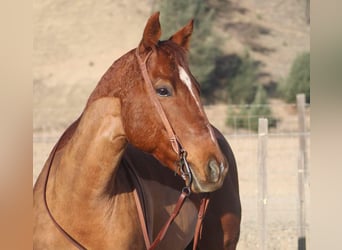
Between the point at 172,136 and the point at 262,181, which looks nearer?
the point at 172,136

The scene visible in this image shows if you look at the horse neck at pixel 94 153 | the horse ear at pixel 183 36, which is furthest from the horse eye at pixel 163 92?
the horse ear at pixel 183 36

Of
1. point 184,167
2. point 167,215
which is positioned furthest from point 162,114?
point 167,215

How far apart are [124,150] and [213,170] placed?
11.0 inches

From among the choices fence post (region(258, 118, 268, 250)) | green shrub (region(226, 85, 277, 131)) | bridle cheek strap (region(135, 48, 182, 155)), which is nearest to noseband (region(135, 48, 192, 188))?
bridle cheek strap (region(135, 48, 182, 155))

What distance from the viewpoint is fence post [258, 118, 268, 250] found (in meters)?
3.36

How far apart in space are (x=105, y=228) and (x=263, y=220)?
190 cm

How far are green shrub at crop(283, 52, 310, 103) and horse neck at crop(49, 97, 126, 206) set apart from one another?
6.12 ft

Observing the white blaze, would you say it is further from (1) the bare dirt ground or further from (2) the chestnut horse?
(1) the bare dirt ground

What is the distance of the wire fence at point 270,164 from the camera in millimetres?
3471

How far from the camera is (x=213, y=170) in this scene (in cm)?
160

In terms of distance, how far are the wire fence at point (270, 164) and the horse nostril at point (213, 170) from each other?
1750mm

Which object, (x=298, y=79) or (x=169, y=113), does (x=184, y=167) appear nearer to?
(x=169, y=113)
